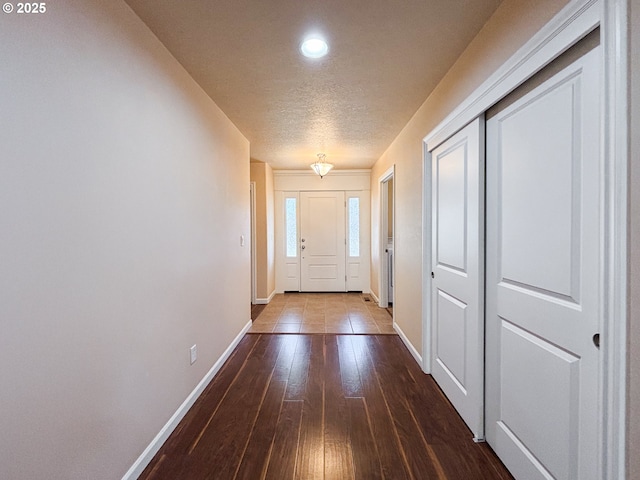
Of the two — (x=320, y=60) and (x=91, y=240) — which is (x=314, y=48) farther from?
(x=91, y=240)

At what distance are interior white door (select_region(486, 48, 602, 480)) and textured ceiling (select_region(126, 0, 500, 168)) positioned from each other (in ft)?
2.11

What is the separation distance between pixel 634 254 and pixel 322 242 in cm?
532

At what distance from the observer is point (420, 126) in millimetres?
2850

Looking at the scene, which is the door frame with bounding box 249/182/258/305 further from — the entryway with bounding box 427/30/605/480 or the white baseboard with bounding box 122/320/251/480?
the entryway with bounding box 427/30/605/480

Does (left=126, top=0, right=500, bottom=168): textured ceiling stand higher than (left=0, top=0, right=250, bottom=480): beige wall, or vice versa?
(left=126, top=0, right=500, bottom=168): textured ceiling

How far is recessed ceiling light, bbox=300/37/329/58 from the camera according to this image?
6.09 feet

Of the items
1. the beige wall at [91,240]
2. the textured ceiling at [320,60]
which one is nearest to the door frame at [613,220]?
the textured ceiling at [320,60]

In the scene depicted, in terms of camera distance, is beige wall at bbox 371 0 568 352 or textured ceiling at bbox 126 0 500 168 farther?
textured ceiling at bbox 126 0 500 168

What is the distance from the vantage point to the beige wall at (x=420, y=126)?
1423 mm

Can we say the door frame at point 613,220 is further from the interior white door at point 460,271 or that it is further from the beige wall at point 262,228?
the beige wall at point 262,228

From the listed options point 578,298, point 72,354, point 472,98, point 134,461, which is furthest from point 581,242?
point 134,461

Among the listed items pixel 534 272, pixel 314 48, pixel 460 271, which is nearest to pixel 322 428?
pixel 460 271

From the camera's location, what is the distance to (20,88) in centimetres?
99

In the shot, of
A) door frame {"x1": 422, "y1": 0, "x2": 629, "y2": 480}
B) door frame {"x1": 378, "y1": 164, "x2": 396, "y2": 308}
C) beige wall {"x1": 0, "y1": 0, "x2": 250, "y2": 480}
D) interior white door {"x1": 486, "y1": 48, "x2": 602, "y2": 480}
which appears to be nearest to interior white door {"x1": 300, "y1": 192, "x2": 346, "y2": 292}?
door frame {"x1": 378, "y1": 164, "x2": 396, "y2": 308}
